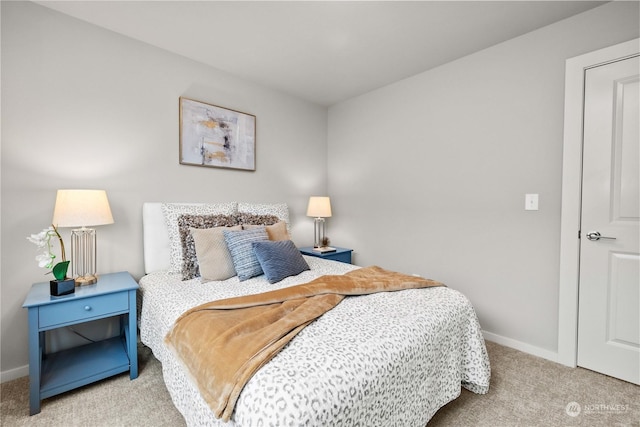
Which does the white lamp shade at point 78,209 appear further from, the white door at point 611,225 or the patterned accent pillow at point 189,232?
the white door at point 611,225

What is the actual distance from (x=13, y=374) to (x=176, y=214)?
147cm

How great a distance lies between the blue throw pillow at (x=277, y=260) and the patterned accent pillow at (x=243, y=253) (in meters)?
0.05

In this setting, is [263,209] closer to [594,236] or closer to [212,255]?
[212,255]

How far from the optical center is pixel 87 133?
2.20 metres

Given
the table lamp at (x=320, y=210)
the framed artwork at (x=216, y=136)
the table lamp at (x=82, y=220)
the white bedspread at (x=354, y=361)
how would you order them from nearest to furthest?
the white bedspread at (x=354, y=361)
the table lamp at (x=82, y=220)
the framed artwork at (x=216, y=136)
the table lamp at (x=320, y=210)

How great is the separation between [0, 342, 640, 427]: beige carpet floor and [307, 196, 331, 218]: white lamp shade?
6.98 ft

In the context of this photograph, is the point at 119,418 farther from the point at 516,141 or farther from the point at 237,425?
the point at 516,141

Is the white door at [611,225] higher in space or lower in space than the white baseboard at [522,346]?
higher

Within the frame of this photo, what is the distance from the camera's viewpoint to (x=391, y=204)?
10.8ft

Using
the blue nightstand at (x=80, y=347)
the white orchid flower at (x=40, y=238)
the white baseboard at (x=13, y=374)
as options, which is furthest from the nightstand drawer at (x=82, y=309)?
the white baseboard at (x=13, y=374)

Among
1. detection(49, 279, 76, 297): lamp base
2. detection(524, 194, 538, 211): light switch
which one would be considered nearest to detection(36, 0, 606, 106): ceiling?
detection(524, 194, 538, 211): light switch

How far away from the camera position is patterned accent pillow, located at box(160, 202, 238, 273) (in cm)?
222

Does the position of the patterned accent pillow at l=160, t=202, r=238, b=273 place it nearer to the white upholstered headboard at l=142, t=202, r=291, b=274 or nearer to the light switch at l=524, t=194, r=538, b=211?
the white upholstered headboard at l=142, t=202, r=291, b=274

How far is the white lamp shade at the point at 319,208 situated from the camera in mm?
3477
